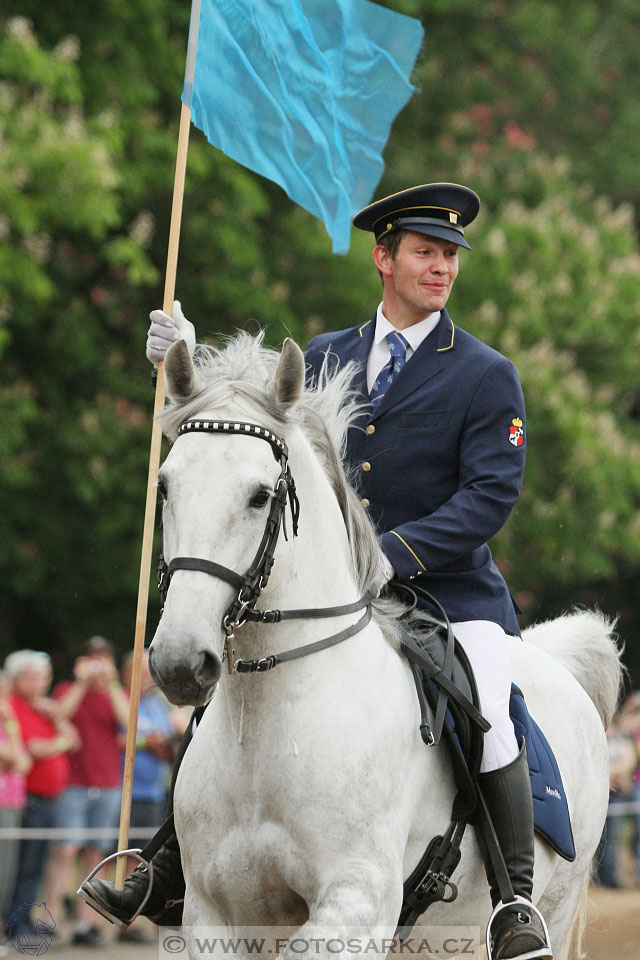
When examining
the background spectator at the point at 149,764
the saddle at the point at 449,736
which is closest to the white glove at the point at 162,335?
the saddle at the point at 449,736

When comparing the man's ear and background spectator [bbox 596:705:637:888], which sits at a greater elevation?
the man's ear

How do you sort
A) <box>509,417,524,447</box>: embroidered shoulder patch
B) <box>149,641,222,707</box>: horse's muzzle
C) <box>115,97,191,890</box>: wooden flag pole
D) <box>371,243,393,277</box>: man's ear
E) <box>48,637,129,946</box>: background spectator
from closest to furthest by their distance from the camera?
<box>149,641,222,707</box>: horse's muzzle < <box>115,97,191,890</box>: wooden flag pole < <box>509,417,524,447</box>: embroidered shoulder patch < <box>371,243,393,277</box>: man's ear < <box>48,637,129,946</box>: background spectator

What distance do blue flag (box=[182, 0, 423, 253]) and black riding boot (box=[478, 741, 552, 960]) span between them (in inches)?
102

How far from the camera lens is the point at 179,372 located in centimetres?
492

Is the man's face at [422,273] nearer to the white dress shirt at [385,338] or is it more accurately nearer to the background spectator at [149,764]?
the white dress shirt at [385,338]

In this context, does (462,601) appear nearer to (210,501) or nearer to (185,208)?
(210,501)

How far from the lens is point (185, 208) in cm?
1588

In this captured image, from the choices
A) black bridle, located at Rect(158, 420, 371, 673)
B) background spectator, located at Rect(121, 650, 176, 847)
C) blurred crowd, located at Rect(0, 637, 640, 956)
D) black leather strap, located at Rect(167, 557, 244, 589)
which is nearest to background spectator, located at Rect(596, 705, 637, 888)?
blurred crowd, located at Rect(0, 637, 640, 956)

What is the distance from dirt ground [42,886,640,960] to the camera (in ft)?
35.4

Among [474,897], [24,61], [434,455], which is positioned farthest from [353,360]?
[24,61]

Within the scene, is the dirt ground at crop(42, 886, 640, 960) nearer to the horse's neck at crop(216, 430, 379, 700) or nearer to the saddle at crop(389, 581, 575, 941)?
the saddle at crop(389, 581, 575, 941)

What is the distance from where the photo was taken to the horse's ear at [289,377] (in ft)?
15.9

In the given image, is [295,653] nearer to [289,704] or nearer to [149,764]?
[289,704]

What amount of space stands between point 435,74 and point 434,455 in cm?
1571
